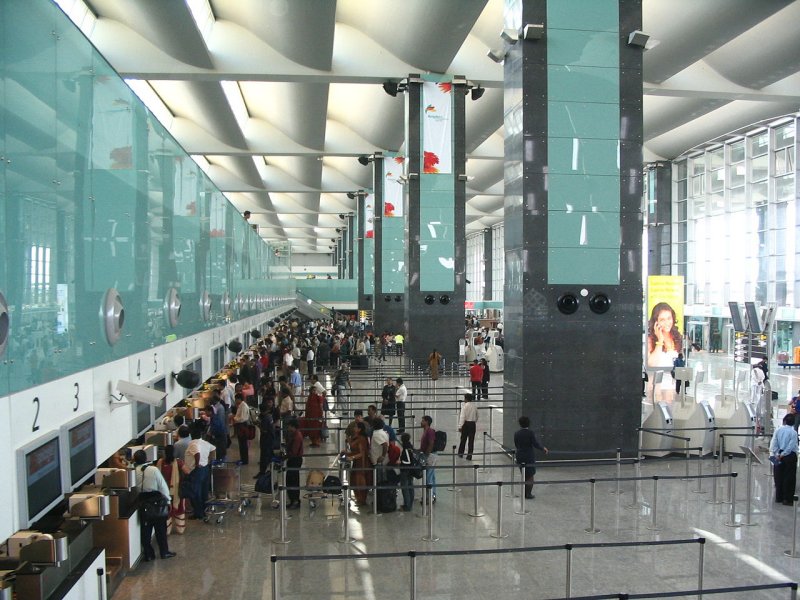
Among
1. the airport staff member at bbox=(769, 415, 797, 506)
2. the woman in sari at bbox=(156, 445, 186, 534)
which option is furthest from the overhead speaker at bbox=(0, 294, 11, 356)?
the airport staff member at bbox=(769, 415, 797, 506)

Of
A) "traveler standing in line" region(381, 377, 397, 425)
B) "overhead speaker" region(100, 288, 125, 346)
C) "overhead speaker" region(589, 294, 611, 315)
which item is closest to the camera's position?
"overhead speaker" region(100, 288, 125, 346)

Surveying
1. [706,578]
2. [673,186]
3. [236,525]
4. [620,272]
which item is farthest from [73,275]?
[673,186]

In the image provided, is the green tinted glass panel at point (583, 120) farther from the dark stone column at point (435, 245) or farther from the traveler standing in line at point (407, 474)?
the dark stone column at point (435, 245)

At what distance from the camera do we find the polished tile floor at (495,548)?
259 inches

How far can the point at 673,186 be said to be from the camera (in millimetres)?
42656

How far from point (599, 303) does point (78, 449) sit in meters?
9.18

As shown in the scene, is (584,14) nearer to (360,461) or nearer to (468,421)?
(468,421)

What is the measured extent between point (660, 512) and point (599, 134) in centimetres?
648

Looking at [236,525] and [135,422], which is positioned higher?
[135,422]

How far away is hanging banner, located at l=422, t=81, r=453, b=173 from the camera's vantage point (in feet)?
80.8

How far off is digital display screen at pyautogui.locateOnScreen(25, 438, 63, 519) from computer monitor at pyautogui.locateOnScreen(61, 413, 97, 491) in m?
0.12

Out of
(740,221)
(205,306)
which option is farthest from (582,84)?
(740,221)

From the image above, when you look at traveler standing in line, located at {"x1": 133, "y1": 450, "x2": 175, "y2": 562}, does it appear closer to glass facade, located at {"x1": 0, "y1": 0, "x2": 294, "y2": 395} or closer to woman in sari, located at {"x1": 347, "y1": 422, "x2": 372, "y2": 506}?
glass facade, located at {"x1": 0, "y1": 0, "x2": 294, "y2": 395}

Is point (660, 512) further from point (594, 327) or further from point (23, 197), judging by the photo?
point (23, 197)
